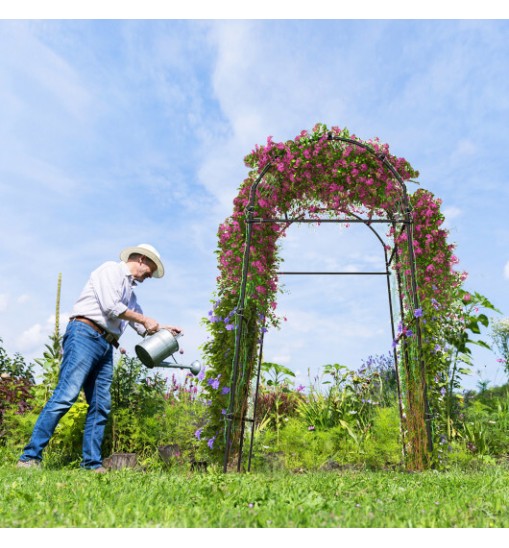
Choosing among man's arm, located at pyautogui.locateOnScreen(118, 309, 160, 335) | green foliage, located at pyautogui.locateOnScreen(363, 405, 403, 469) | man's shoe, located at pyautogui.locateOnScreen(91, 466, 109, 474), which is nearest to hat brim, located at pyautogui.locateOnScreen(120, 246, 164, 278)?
man's arm, located at pyautogui.locateOnScreen(118, 309, 160, 335)

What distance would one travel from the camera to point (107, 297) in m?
4.63

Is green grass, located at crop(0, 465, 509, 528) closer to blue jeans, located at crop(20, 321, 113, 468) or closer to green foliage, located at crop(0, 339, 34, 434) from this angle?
blue jeans, located at crop(20, 321, 113, 468)

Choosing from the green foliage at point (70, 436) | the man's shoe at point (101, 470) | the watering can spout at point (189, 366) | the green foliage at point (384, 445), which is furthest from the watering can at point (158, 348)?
the green foliage at point (384, 445)

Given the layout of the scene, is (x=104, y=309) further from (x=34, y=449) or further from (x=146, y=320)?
(x=34, y=449)

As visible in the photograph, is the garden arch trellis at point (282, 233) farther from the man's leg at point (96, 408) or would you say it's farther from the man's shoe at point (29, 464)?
the man's shoe at point (29, 464)

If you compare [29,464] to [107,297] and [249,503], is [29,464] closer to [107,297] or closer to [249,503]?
[107,297]

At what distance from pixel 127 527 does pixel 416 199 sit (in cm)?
431

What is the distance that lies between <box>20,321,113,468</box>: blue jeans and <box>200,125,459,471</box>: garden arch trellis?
0.99 metres

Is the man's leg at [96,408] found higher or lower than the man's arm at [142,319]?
lower

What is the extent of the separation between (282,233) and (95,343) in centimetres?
197

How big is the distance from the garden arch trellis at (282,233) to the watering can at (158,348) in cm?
44

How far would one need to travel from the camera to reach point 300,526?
240cm

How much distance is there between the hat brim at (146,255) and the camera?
5023mm

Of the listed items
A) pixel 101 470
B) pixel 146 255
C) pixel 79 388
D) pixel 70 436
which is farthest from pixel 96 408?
pixel 146 255
